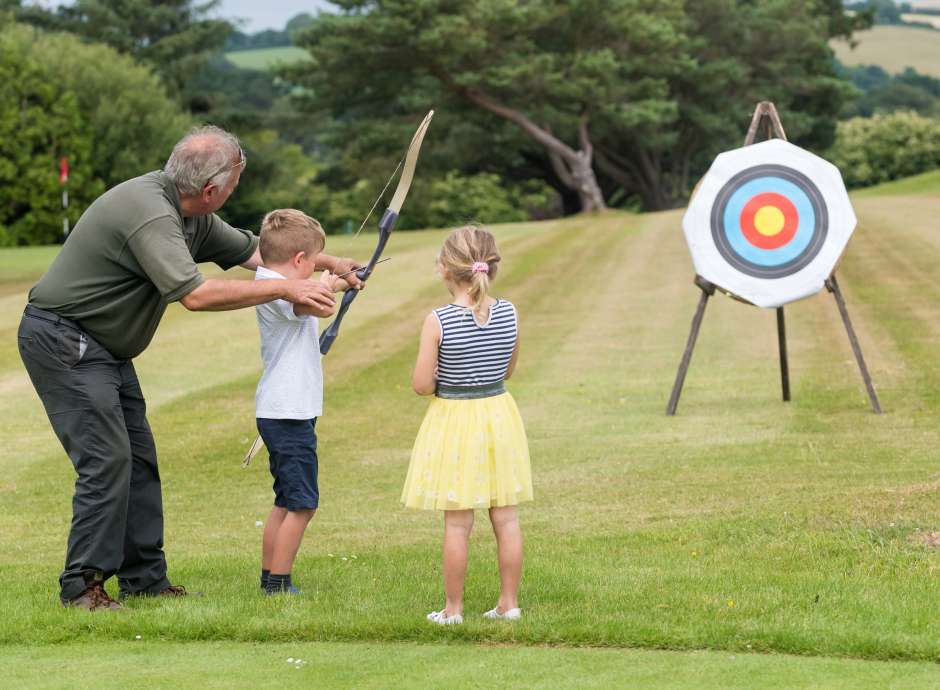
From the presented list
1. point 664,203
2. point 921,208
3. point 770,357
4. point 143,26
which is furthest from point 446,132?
point 770,357

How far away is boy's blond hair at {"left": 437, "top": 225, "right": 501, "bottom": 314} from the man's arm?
0.50 m

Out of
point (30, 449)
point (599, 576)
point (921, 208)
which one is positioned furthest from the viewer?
point (921, 208)

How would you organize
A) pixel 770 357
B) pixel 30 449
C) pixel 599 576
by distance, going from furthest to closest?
pixel 770 357 < pixel 30 449 < pixel 599 576

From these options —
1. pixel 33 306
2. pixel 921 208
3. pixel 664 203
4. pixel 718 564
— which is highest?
pixel 33 306

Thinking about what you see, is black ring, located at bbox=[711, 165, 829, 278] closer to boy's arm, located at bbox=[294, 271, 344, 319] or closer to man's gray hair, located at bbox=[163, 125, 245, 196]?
boy's arm, located at bbox=[294, 271, 344, 319]

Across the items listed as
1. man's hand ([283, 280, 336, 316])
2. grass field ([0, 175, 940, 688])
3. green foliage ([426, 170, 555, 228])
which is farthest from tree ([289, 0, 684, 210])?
→ man's hand ([283, 280, 336, 316])

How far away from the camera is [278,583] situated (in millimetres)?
5848

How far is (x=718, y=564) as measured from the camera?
641 cm

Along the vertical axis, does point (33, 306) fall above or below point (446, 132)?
above

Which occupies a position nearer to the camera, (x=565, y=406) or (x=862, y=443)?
(x=862, y=443)

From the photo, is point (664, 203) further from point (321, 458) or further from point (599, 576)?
point (599, 576)

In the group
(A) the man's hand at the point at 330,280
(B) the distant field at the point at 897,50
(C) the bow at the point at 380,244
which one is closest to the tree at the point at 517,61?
(C) the bow at the point at 380,244

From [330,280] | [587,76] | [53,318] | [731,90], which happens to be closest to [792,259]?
[330,280]

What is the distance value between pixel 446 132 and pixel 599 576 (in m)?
46.6
